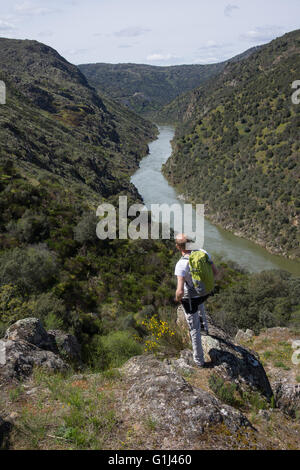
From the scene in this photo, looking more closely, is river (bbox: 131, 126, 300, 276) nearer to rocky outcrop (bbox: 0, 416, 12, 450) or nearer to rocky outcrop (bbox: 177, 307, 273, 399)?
rocky outcrop (bbox: 177, 307, 273, 399)

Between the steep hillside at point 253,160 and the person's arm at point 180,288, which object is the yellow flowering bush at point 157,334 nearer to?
the person's arm at point 180,288

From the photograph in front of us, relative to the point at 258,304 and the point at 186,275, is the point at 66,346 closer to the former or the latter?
the point at 186,275

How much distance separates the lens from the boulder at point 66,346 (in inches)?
239

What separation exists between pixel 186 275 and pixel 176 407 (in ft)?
5.46

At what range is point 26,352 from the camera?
5176mm

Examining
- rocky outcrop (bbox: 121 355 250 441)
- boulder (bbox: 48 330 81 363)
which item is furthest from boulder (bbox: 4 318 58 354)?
rocky outcrop (bbox: 121 355 250 441)

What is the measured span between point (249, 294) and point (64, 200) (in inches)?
590

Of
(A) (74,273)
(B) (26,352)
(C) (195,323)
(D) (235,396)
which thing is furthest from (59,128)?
(D) (235,396)

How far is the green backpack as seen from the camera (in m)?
4.40

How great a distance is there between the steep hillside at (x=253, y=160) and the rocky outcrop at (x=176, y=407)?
37.7m

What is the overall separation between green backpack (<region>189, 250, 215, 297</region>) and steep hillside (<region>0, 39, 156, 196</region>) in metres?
28.1
